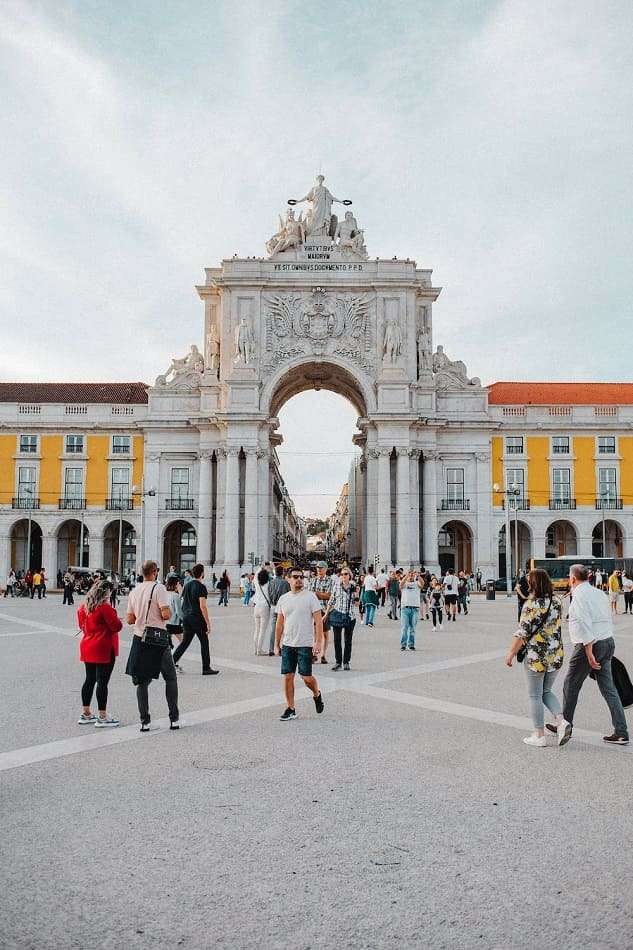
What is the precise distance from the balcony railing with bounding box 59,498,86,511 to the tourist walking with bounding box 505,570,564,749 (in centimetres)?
4551

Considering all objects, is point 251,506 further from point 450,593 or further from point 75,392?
point 450,593

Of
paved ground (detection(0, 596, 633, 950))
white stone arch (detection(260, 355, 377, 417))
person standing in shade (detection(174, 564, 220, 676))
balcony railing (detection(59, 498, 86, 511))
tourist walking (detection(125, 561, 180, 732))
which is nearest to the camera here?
paved ground (detection(0, 596, 633, 950))

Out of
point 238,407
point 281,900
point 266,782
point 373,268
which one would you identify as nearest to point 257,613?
point 266,782

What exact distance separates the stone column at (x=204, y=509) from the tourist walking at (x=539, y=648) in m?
40.3

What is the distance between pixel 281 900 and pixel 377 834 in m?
1.11

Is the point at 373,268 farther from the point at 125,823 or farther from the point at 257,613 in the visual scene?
the point at 125,823

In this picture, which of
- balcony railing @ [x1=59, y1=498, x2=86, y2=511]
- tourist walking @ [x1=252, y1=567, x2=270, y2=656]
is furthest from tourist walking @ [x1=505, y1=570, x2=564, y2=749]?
balcony railing @ [x1=59, y1=498, x2=86, y2=511]

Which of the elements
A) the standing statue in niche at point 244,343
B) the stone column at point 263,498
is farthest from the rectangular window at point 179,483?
the standing statue in niche at point 244,343

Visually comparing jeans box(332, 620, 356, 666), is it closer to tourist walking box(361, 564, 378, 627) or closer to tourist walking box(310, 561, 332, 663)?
tourist walking box(310, 561, 332, 663)

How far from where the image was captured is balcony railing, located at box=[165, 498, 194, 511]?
1895 inches

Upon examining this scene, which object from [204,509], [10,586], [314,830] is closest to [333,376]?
[204,509]

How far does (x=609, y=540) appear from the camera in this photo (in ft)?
168

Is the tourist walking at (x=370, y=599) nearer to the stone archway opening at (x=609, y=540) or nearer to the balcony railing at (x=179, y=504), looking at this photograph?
the balcony railing at (x=179, y=504)

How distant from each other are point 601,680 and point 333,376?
4345cm
